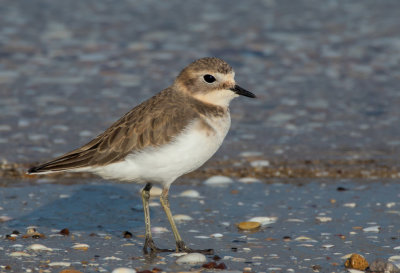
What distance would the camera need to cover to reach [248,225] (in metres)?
6.38

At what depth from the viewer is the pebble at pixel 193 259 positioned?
5.42m

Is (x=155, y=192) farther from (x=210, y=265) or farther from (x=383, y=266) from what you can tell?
(x=383, y=266)

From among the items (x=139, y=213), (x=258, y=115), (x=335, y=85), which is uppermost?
(x=335, y=85)

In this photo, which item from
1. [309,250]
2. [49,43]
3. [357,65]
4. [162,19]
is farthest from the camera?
[162,19]

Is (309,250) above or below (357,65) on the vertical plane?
below

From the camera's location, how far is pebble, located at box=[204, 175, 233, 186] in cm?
A: 767

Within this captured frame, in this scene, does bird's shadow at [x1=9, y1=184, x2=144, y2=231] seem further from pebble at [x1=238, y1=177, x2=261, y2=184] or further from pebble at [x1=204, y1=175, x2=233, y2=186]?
pebble at [x1=238, y1=177, x2=261, y2=184]

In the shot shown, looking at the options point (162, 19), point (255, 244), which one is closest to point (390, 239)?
point (255, 244)

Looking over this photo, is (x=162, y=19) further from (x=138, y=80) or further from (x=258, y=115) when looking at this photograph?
(x=258, y=115)

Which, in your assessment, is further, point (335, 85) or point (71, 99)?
point (335, 85)


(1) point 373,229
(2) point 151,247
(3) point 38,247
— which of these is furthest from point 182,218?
(1) point 373,229

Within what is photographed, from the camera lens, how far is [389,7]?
52.5 ft

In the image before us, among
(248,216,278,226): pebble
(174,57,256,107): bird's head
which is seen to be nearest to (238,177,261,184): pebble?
(248,216,278,226): pebble

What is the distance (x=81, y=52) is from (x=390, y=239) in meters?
8.17
